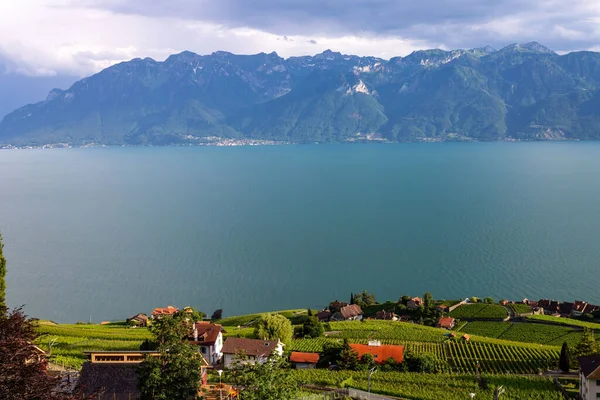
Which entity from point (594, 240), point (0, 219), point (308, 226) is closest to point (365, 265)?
point (308, 226)

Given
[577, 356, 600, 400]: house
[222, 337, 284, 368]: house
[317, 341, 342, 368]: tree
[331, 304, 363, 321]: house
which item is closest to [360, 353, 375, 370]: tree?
[317, 341, 342, 368]: tree

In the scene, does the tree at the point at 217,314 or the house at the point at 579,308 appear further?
the tree at the point at 217,314

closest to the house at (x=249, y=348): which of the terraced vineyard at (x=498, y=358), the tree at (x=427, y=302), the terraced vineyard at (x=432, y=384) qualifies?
the terraced vineyard at (x=432, y=384)

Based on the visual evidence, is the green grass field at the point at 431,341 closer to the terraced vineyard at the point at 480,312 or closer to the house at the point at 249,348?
the terraced vineyard at the point at 480,312

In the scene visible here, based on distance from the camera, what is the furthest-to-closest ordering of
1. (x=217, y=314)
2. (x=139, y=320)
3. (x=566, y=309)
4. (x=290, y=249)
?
(x=290, y=249) < (x=217, y=314) < (x=566, y=309) < (x=139, y=320)

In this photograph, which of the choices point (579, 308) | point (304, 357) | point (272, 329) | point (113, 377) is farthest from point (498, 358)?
point (113, 377)

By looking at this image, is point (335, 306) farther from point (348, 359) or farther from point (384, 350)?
point (348, 359)

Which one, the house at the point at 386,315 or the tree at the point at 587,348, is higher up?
the tree at the point at 587,348
